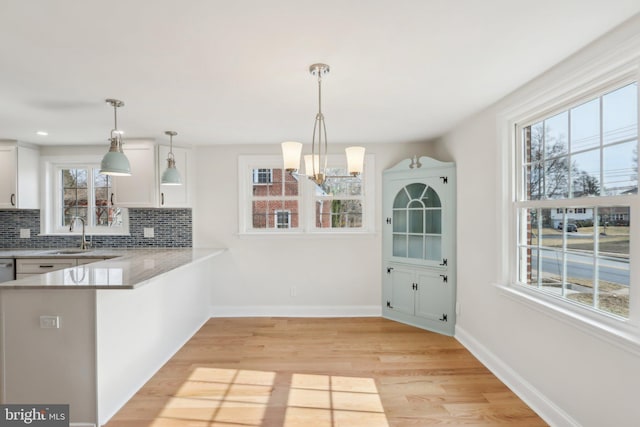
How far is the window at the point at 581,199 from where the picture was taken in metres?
1.68

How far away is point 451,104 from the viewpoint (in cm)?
268

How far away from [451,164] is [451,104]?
0.89 metres

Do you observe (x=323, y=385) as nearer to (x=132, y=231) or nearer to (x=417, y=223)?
(x=417, y=223)

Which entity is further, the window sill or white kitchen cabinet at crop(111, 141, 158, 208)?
white kitchen cabinet at crop(111, 141, 158, 208)

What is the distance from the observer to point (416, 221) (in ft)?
12.3

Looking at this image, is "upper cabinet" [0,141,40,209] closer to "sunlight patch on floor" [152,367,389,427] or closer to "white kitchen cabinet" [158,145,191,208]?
"white kitchen cabinet" [158,145,191,208]

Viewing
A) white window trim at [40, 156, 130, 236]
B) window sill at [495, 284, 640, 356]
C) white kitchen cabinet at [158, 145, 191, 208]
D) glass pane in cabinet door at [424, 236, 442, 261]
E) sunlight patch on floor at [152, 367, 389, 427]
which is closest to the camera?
window sill at [495, 284, 640, 356]

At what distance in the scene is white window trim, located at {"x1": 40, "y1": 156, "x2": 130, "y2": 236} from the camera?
13.3 feet

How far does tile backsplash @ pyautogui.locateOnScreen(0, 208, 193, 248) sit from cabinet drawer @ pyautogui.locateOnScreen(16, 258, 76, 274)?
63cm

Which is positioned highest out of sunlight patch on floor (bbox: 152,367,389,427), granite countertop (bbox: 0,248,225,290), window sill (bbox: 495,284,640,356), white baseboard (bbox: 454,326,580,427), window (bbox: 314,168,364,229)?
window (bbox: 314,168,364,229)

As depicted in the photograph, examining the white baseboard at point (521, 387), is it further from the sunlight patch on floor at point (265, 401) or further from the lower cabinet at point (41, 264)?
the lower cabinet at point (41, 264)

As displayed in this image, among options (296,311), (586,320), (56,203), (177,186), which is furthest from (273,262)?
(586,320)

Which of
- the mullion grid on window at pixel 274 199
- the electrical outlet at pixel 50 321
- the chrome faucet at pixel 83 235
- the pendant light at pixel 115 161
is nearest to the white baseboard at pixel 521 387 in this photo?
the mullion grid on window at pixel 274 199

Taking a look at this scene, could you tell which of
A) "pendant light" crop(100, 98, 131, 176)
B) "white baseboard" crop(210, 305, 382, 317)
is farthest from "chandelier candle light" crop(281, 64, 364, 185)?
"white baseboard" crop(210, 305, 382, 317)
